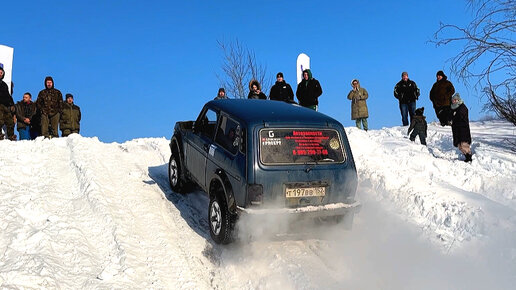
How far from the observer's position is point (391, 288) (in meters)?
4.55

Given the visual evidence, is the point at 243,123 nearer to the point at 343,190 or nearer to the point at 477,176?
the point at 343,190

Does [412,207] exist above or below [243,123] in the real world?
below

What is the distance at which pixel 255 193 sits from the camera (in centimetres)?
480

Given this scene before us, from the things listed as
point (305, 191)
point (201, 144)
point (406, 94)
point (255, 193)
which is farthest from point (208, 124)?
point (406, 94)

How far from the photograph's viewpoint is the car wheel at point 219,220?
5123mm

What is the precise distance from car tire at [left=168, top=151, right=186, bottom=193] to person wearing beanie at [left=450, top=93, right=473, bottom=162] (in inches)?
278

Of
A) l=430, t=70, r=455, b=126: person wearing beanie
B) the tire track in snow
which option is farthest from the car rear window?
l=430, t=70, r=455, b=126: person wearing beanie

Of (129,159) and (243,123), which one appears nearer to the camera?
(243,123)

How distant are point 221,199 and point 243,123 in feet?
3.52

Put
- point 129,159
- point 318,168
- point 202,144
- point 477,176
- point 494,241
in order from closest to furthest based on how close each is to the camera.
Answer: point 318,168 < point 494,241 < point 202,144 < point 477,176 < point 129,159

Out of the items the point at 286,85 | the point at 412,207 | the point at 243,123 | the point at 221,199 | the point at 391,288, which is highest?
the point at 286,85

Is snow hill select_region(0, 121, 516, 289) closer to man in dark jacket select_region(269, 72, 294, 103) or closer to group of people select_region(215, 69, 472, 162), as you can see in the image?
group of people select_region(215, 69, 472, 162)

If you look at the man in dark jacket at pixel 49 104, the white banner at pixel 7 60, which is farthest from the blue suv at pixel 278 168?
the white banner at pixel 7 60

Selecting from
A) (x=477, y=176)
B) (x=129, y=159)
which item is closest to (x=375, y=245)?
(x=477, y=176)
